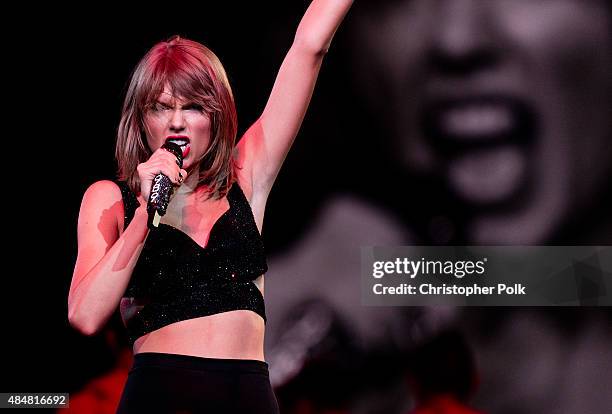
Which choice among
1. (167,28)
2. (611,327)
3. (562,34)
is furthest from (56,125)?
(611,327)

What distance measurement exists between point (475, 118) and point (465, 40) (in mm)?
275

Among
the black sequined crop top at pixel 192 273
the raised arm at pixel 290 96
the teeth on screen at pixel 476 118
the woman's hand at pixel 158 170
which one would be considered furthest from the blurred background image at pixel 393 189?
the woman's hand at pixel 158 170

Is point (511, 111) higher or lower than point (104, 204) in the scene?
higher

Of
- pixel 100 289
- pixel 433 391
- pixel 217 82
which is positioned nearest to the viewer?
pixel 100 289

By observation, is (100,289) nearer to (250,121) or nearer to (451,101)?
(250,121)

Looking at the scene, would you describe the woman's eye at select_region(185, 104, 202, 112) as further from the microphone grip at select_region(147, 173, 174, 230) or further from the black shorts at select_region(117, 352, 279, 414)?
the black shorts at select_region(117, 352, 279, 414)

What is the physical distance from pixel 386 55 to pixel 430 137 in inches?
13.0

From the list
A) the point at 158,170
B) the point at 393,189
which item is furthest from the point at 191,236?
the point at 393,189

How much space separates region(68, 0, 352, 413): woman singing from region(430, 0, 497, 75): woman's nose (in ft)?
4.80

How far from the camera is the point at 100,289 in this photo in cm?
137

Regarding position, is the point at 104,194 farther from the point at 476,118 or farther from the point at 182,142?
the point at 476,118

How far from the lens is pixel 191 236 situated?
158 cm

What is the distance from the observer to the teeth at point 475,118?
303 cm

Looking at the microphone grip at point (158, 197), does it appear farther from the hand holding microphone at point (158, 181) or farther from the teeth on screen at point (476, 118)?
the teeth on screen at point (476, 118)
